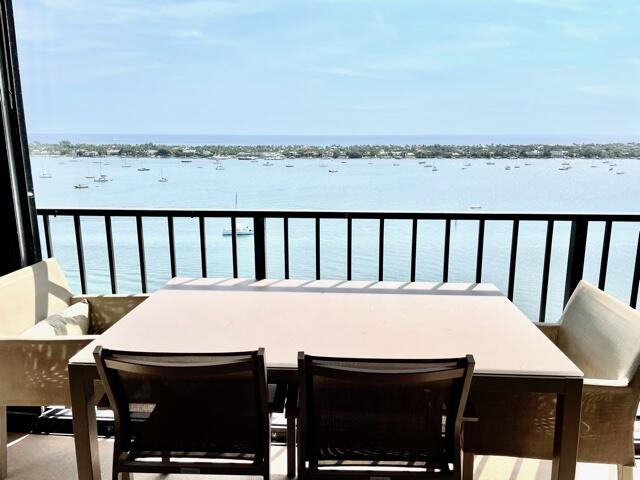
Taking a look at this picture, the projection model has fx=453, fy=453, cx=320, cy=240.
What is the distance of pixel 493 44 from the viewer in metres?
6.79

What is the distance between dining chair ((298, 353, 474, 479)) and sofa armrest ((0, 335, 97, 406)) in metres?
1.15

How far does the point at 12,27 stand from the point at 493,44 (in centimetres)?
637

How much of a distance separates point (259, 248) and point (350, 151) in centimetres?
164

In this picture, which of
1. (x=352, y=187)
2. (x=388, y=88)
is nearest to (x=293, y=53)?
(x=388, y=88)

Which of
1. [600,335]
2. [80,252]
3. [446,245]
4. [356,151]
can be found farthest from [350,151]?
[600,335]

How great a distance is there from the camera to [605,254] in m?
2.73

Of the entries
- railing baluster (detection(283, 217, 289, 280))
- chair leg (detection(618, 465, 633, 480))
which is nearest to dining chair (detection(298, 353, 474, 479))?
chair leg (detection(618, 465, 633, 480))

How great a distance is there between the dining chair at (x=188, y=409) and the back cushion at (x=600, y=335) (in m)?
1.24

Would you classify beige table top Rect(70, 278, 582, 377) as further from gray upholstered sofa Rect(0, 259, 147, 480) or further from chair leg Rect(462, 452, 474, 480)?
chair leg Rect(462, 452, 474, 480)

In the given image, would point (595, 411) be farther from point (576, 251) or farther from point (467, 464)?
point (576, 251)

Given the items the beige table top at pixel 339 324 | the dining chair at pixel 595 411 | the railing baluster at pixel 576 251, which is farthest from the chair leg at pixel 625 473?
the railing baluster at pixel 576 251

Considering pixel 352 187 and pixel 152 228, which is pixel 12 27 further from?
pixel 352 187

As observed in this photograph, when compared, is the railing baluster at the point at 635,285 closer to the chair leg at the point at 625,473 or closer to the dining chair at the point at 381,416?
the chair leg at the point at 625,473

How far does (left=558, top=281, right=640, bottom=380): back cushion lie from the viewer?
1.57 metres
